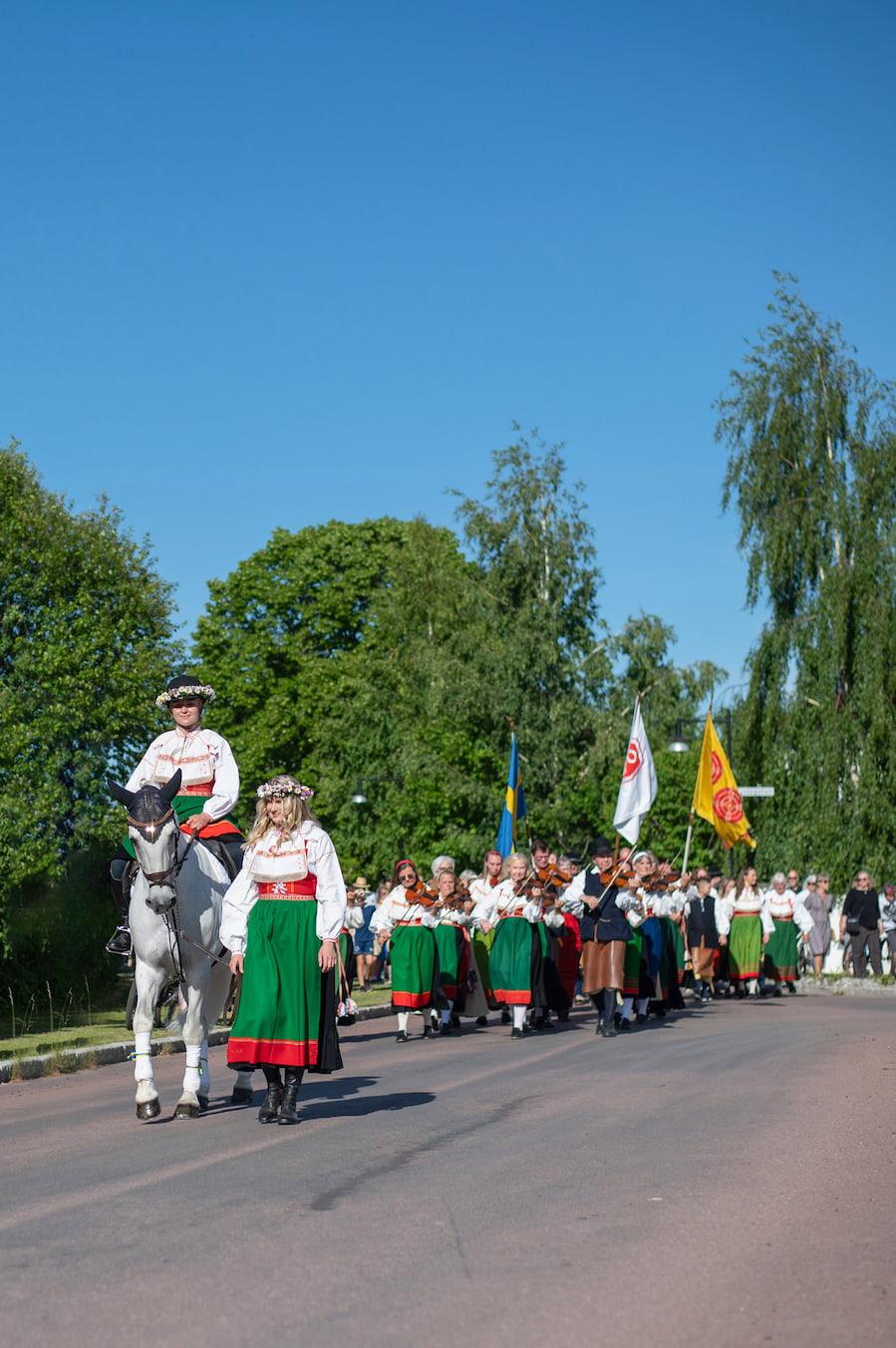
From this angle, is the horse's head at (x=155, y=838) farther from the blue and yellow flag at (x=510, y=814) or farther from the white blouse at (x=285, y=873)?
the blue and yellow flag at (x=510, y=814)

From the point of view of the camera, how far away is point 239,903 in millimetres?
11062

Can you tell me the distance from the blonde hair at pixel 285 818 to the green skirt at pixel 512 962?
9.29 m

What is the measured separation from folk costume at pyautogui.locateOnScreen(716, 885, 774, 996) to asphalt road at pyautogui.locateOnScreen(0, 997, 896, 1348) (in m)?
15.6

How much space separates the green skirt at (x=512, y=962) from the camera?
65.3 feet

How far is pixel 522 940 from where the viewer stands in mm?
19984

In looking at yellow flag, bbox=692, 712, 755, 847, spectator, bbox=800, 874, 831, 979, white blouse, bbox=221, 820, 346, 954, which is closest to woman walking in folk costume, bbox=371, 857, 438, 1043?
white blouse, bbox=221, 820, 346, 954

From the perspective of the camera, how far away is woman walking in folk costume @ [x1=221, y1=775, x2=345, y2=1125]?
10758 mm

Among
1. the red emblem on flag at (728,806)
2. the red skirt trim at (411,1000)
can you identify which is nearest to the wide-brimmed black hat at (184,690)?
the red skirt trim at (411,1000)

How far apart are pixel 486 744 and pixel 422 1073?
112 ft

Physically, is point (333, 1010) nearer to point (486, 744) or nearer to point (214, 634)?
point (486, 744)

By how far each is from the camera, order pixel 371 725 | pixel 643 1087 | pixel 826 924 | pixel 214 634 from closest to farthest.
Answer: pixel 643 1087, pixel 826 924, pixel 371 725, pixel 214 634

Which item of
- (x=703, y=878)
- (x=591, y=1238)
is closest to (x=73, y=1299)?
(x=591, y=1238)

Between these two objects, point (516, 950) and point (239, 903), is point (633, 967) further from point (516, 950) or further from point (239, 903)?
point (239, 903)

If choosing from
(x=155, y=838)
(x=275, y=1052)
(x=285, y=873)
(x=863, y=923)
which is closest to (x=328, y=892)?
(x=285, y=873)
